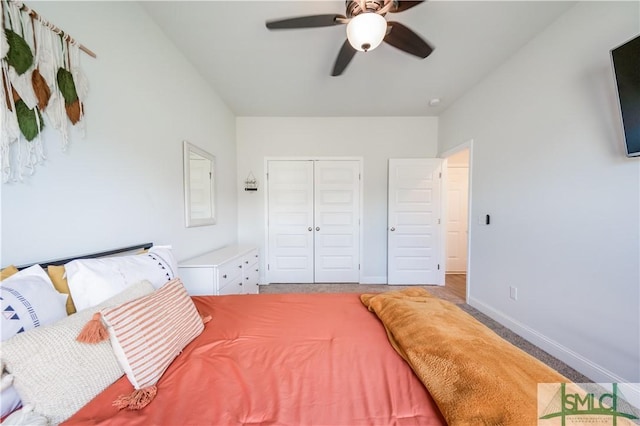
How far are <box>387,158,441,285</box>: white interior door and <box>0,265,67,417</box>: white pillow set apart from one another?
133 inches

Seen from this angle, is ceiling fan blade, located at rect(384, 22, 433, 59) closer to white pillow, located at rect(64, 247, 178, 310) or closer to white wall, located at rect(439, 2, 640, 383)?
white wall, located at rect(439, 2, 640, 383)

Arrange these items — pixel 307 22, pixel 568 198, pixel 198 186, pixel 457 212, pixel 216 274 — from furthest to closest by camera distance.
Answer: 1. pixel 457 212
2. pixel 198 186
3. pixel 216 274
4. pixel 568 198
5. pixel 307 22

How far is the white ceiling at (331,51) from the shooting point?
168 centimetres

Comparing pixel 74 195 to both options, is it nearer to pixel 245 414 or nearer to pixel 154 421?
pixel 154 421

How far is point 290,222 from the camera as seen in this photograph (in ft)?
11.9

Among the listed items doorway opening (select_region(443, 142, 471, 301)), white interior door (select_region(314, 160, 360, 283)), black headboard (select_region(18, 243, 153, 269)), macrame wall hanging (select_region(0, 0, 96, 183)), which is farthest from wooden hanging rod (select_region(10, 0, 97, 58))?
doorway opening (select_region(443, 142, 471, 301))

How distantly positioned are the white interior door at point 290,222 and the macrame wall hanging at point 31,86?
2511 mm

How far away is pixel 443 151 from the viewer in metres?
3.38

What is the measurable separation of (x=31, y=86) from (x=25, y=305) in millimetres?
927

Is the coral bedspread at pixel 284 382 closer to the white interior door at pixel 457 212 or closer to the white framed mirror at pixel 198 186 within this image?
the white framed mirror at pixel 198 186

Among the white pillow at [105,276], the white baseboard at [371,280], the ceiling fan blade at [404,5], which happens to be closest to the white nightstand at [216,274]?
the white pillow at [105,276]

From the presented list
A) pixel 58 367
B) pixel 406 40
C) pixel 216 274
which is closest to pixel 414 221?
pixel 406 40

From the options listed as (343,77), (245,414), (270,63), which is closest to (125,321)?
(245,414)

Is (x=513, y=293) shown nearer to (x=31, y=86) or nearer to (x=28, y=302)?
(x=28, y=302)
